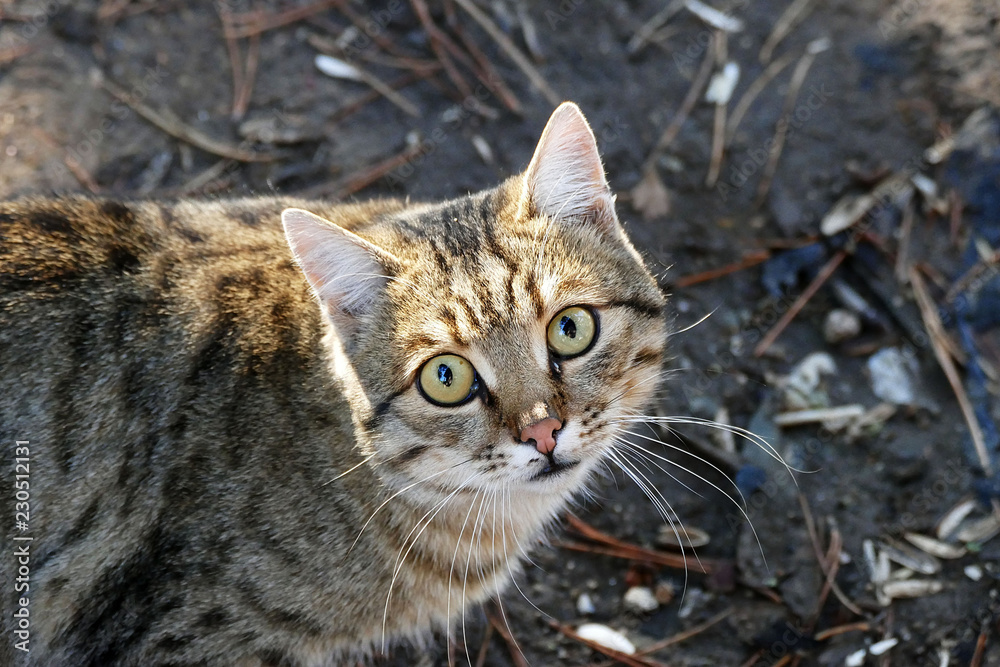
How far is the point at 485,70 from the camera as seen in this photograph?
5039 mm

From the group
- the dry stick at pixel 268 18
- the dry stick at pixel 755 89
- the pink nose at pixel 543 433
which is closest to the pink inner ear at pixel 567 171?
the pink nose at pixel 543 433

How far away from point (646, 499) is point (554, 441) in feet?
5.11

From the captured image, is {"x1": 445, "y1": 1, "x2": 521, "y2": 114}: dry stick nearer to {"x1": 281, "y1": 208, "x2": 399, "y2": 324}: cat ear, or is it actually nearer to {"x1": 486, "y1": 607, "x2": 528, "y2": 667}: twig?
{"x1": 281, "y1": 208, "x2": 399, "y2": 324}: cat ear

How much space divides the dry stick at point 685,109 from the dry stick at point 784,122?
47 centimetres

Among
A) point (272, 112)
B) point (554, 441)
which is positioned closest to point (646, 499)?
point (554, 441)

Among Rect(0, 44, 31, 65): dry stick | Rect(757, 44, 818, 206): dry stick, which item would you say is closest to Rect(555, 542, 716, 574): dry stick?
Rect(757, 44, 818, 206): dry stick

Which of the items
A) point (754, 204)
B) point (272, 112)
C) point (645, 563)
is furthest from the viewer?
point (272, 112)

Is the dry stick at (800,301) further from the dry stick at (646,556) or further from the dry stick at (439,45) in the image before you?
the dry stick at (439,45)

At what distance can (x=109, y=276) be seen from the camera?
3.06m

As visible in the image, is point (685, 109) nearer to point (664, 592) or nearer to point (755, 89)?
point (755, 89)

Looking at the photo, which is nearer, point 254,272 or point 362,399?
point 362,399

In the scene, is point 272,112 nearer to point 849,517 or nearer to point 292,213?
point 292,213

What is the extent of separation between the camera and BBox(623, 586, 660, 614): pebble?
387 centimetres

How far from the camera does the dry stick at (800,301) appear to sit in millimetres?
4395
